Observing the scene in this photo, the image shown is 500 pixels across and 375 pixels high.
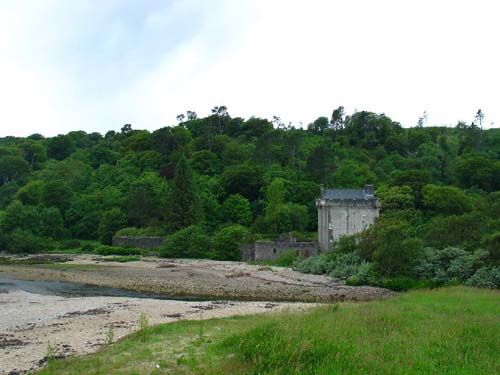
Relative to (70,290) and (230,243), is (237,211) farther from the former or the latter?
(70,290)

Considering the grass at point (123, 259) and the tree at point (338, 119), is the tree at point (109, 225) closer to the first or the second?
the grass at point (123, 259)

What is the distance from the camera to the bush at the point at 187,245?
5747cm

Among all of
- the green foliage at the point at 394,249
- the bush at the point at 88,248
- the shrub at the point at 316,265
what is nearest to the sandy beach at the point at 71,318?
the green foliage at the point at 394,249

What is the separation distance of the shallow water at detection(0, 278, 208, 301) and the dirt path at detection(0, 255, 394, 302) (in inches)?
53.0

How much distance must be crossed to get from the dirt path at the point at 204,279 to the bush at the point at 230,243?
350 centimetres

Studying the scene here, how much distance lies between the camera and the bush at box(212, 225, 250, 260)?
182ft

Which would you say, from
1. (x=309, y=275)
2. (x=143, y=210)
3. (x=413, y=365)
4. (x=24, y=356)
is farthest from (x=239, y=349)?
(x=143, y=210)

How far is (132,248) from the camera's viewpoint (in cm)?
6181

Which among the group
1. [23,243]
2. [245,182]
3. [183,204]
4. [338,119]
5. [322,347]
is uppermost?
[338,119]

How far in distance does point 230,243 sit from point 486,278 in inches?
1172

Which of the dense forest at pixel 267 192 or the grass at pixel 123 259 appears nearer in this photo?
the dense forest at pixel 267 192

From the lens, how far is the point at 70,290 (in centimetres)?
3247

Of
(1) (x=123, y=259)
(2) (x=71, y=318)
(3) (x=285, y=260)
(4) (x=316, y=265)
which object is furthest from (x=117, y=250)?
(2) (x=71, y=318)

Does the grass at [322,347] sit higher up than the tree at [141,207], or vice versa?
the tree at [141,207]
